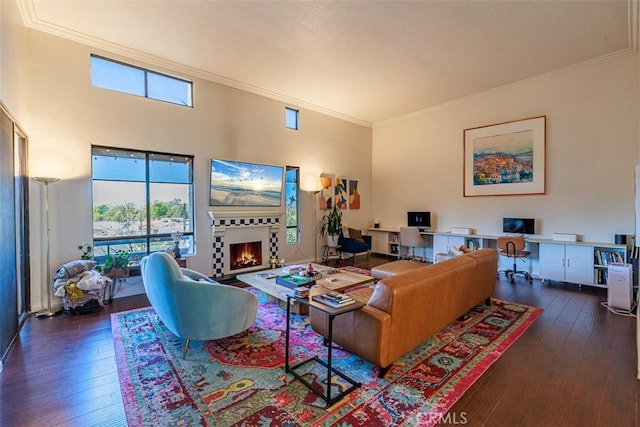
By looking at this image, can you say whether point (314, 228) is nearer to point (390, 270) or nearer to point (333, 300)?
point (390, 270)

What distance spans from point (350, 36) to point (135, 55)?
→ 339 cm

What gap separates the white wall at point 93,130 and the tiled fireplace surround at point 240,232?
17cm

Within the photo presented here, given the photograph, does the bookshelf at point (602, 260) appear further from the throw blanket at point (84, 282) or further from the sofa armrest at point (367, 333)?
the throw blanket at point (84, 282)

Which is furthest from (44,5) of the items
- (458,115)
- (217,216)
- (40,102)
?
(458,115)

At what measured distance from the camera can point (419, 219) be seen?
7422 mm

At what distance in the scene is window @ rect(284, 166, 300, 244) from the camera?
6.86m

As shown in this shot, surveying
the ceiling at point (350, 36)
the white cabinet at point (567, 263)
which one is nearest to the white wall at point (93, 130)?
the ceiling at point (350, 36)

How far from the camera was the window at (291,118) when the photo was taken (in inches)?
266

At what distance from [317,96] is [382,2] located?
10.4 ft

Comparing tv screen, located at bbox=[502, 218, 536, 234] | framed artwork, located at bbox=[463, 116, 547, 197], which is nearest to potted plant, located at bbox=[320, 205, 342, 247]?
framed artwork, located at bbox=[463, 116, 547, 197]

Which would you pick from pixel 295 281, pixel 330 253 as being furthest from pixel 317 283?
pixel 330 253

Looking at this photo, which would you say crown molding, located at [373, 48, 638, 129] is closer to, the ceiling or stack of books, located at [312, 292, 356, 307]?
the ceiling

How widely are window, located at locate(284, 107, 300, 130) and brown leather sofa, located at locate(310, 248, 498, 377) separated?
195 inches

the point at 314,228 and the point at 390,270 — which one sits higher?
the point at 314,228
